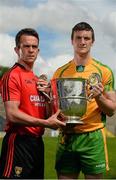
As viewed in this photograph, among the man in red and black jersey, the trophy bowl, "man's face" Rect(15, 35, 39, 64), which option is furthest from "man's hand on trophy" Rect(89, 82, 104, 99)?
"man's face" Rect(15, 35, 39, 64)

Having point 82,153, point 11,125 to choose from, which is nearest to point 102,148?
point 82,153

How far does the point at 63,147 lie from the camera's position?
4.63 m

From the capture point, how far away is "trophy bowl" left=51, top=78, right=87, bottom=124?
434 cm

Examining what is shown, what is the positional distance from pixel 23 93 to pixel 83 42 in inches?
30.5

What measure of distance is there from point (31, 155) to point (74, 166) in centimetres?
54

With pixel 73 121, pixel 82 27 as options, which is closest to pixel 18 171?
pixel 73 121

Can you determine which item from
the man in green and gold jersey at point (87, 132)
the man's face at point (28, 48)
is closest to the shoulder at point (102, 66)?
the man in green and gold jersey at point (87, 132)

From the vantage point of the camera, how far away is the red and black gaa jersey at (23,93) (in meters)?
4.14

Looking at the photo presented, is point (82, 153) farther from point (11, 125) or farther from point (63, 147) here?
point (11, 125)

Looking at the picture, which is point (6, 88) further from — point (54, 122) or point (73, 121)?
point (73, 121)

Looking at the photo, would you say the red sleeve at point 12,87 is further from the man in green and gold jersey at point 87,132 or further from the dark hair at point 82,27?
the dark hair at point 82,27

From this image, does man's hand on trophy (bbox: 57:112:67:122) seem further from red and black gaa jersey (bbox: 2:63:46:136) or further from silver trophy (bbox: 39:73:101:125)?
red and black gaa jersey (bbox: 2:63:46:136)

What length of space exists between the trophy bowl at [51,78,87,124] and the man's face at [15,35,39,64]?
1.00ft

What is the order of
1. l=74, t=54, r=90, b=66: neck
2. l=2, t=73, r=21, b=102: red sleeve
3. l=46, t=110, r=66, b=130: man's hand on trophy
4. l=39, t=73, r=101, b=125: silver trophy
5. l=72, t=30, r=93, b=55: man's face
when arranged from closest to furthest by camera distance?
l=46, t=110, r=66, b=130: man's hand on trophy
l=2, t=73, r=21, b=102: red sleeve
l=39, t=73, r=101, b=125: silver trophy
l=72, t=30, r=93, b=55: man's face
l=74, t=54, r=90, b=66: neck
